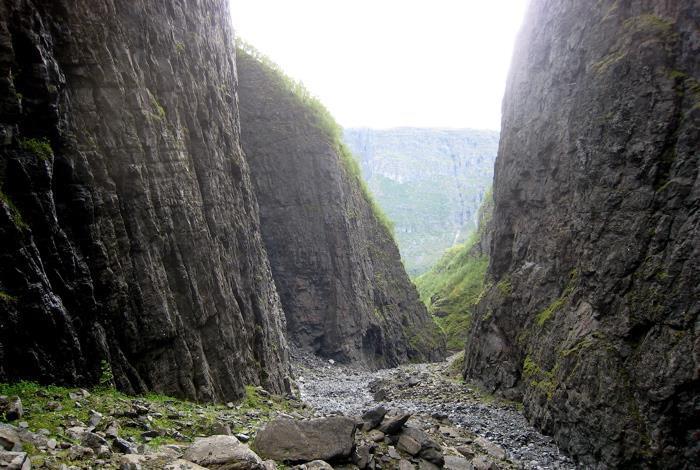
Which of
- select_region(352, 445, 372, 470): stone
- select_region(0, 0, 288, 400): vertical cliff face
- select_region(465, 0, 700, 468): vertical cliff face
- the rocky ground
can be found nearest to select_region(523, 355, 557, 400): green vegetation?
select_region(465, 0, 700, 468): vertical cliff face

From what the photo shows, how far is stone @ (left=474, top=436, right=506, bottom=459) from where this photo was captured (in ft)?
57.8

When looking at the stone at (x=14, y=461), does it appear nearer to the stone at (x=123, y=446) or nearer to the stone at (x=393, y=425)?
the stone at (x=123, y=446)

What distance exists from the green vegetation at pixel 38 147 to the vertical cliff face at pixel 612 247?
63.6 ft

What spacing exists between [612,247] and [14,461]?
20161mm

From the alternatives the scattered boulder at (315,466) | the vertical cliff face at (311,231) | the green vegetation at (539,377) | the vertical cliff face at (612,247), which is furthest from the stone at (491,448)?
the vertical cliff face at (311,231)

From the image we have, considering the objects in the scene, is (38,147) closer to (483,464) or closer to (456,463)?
(456,463)

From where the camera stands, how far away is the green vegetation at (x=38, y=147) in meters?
12.6

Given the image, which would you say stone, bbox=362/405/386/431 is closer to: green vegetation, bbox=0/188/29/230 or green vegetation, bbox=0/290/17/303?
green vegetation, bbox=0/290/17/303

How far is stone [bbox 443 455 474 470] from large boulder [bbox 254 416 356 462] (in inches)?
139

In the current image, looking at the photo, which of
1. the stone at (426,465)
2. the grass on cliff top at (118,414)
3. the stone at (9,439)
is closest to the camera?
the stone at (9,439)

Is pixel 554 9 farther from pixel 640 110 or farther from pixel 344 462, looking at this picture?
pixel 344 462

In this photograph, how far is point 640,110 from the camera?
19469mm

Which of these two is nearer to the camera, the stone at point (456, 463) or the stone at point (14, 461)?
the stone at point (14, 461)

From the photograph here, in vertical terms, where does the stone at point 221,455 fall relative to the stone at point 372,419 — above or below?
above
